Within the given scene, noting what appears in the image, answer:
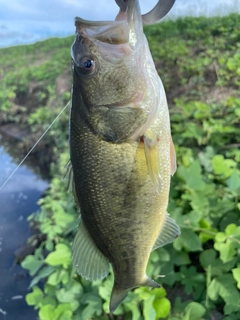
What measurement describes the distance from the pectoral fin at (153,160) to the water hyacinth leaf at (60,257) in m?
1.44

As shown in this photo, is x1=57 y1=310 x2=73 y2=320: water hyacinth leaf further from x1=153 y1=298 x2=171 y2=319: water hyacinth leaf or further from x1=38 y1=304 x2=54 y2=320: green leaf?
x1=153 y1=298 x2=171 y2=319: water hyacinth leaf

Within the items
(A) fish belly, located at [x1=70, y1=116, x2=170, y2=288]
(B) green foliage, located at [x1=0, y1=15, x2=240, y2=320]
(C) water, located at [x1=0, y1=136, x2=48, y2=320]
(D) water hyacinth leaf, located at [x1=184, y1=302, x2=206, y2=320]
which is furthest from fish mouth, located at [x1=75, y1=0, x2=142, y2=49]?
(C) water, located at [x1=0, y1=136, x2=48, y2=320]

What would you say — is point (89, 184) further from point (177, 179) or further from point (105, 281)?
point (177, 179)

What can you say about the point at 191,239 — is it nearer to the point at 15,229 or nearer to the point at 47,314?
the point at 47,314

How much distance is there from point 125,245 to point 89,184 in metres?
0.27

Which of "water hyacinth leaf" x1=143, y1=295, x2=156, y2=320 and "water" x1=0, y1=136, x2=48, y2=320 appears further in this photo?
"water" x1=0, y1=136, x2=48, y2=320

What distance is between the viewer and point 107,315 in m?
2.52

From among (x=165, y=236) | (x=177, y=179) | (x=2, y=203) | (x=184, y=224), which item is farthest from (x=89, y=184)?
(x=2, y=203)

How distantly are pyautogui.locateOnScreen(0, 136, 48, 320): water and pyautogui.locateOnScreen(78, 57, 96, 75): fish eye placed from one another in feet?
12.1

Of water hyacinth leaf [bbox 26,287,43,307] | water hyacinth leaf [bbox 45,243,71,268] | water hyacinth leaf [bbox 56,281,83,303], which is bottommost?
water hyacinth leaf [bbox 26,287,43,307]

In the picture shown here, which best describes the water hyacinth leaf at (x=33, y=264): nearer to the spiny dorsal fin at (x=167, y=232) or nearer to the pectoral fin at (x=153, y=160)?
the spiny dorsal fin at (x=167, y=232)

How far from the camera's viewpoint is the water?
14.1 ft

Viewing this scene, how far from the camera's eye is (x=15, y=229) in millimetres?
5762

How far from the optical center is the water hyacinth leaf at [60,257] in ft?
7.75
